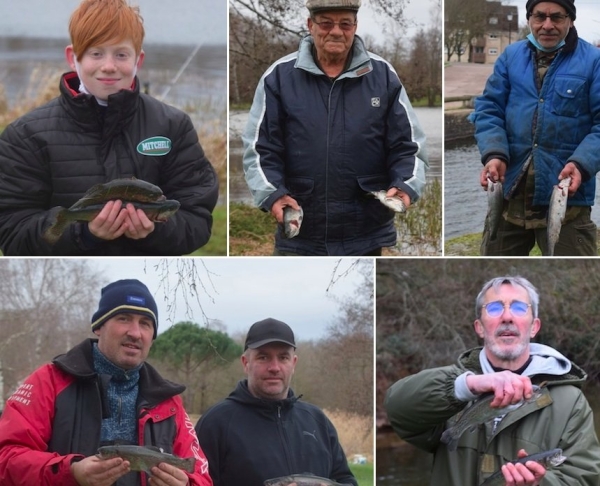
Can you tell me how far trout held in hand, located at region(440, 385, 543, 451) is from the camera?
4164 millimetres

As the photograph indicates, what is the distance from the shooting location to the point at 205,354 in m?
6.44

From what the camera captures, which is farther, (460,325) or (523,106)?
(460,325)

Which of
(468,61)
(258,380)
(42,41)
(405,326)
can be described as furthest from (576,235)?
(405,326)

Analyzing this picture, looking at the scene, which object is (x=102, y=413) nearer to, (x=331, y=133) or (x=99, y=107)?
(x=99, y=107)

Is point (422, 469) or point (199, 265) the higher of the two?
point (199, 265)

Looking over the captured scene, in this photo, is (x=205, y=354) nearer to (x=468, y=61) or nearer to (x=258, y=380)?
(x=258, y=380)

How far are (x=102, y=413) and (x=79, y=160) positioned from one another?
146 centimetres

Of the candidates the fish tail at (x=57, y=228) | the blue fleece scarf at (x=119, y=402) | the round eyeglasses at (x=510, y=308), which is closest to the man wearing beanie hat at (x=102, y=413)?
the blue fleece scarf at (x=119, y=402)

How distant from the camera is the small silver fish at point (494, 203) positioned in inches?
237

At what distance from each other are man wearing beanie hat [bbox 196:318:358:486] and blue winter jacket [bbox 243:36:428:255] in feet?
2.48

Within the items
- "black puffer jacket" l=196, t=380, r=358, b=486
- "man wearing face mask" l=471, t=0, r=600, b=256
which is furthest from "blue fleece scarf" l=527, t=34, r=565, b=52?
"black puffer jacket" l=196, t=380, r=358, b=486

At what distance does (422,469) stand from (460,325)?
1.32 metres

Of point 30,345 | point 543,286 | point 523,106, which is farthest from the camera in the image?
point 543,286

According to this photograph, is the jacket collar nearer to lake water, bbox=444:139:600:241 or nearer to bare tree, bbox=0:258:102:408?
bare tree, bbox=0:258:102:408
